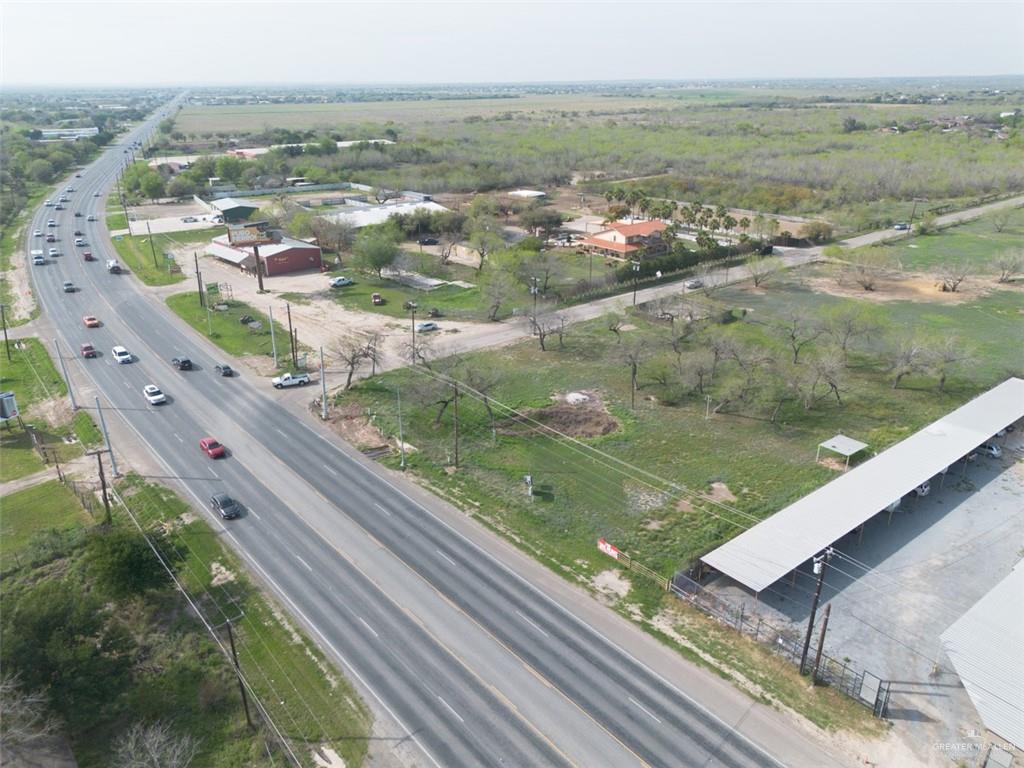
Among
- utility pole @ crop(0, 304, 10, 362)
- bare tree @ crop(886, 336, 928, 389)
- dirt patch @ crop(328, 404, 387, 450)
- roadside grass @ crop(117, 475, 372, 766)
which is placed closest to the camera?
roadside grass @ crop(117, 475, 372, 766)

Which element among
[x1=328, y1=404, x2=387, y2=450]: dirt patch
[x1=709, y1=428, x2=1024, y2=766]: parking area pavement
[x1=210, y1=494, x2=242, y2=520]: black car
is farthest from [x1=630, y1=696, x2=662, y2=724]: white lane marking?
[x1=328, y1=404, x2=387, y2=450]: dirt patch

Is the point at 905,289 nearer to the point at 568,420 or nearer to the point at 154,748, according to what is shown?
the point at 568,420

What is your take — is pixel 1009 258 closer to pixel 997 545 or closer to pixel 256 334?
pixel 997 545

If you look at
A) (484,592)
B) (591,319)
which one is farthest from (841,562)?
(591,319)

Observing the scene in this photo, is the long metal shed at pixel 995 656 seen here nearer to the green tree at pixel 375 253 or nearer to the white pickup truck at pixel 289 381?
the white pickup truck at pixel 289 381

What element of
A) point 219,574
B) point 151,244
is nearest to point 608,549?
point 219,574

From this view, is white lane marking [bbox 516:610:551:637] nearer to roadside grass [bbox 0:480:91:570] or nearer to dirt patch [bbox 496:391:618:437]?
dirt patch [bbox 496:391:618:437]

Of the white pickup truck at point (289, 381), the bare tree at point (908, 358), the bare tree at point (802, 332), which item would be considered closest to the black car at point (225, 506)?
the white pickup truck at point (289, 381)
